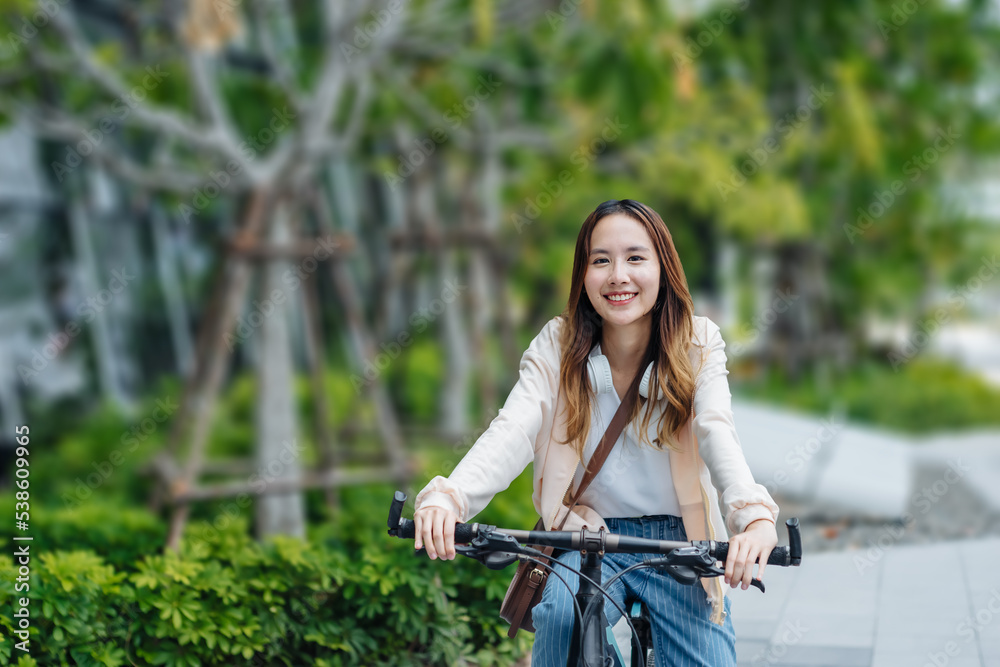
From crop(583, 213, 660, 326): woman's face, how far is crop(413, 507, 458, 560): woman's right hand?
67cm

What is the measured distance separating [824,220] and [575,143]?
5555mm

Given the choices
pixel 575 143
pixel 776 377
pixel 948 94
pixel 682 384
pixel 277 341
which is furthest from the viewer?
pixel 776 377

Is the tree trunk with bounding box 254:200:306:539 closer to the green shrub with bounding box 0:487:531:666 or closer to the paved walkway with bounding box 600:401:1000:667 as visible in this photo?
the green shrub with bounding box 0:487:531:666

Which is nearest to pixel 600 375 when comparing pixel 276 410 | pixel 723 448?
pixel 723 448

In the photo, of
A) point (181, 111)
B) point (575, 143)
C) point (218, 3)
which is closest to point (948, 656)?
point (218, 3)

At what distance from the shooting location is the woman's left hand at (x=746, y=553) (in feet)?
7.02

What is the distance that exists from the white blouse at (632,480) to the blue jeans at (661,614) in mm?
56

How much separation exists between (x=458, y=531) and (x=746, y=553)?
1.91 ft

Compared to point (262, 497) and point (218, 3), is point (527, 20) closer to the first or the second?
point (218, 3)

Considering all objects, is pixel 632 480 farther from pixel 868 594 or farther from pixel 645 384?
pixel 868 594

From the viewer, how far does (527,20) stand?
7.74 meters

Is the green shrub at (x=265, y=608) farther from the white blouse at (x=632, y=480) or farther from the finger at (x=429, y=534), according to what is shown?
the finger at (x=429, y=534)

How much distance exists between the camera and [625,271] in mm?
2559

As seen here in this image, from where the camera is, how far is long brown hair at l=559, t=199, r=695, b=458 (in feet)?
8.43
